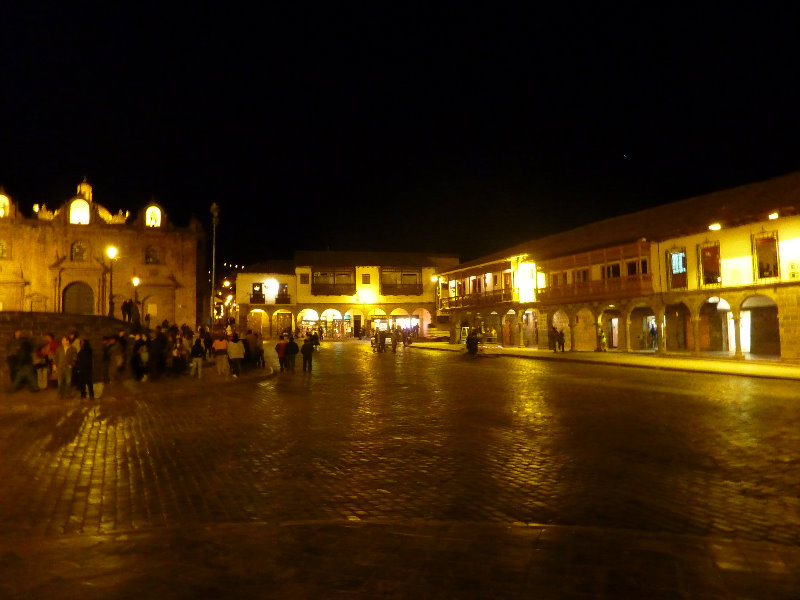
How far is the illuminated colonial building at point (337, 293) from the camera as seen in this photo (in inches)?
2425

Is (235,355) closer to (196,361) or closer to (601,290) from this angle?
(196,361)

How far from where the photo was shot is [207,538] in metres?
5.02

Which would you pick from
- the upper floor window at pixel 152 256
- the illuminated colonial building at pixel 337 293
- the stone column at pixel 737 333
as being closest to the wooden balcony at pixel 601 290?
the stone column at pixel 737 333

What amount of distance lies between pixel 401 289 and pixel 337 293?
663 centimetres

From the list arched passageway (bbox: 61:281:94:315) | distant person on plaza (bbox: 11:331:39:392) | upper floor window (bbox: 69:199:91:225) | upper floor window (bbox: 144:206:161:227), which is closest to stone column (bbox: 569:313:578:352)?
distant person on plaza (bbox: 11:331:39:392)

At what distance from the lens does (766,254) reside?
2517 centimetres

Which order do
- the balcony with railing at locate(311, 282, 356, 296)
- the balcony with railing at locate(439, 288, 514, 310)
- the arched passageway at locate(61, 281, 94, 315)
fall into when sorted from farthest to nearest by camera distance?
the balcony with railing at locate(311, 282, 356, 296)
the arched passageway at locate(61, 281, 94, 315)
the balcony with railing at locate(439, 288, 514, 310)

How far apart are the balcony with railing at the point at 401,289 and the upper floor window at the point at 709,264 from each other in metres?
38.0

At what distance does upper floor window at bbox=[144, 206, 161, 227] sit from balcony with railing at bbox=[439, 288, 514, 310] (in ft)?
78.9

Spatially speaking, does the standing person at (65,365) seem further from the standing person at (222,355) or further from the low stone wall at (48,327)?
the standing person at (222,355)

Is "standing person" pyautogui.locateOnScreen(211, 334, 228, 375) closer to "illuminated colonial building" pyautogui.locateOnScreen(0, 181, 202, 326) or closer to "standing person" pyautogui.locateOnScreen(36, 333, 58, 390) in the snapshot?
"standing person" pyautogui.locateOnScreen(36, 333, 58, 390)

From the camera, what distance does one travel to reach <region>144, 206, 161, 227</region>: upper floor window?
1866 inches

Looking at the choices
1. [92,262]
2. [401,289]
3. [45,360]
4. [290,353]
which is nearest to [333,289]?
[401,289]

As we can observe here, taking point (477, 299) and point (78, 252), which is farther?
point (477, 299)
